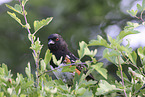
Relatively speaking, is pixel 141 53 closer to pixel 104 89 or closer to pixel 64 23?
pixel 104 89

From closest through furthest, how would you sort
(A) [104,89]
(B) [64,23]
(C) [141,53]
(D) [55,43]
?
1. (A) [104,89]
2. (C) [141,53]
3. (D) [55,43]
4. (B) [64,23]

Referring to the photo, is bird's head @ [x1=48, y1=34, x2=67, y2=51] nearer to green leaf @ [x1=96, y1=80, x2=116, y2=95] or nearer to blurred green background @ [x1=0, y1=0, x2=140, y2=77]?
blurred green background @ [x1=0, y1=0, x2=140, y2=77]

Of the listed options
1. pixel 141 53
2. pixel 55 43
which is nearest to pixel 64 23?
pixel 55 43

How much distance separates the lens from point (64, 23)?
5059mm

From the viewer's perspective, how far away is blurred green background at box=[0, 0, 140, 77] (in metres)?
4.63

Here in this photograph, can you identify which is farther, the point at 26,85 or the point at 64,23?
the point at 64,23

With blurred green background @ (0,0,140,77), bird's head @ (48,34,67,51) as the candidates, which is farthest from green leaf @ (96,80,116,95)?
blurred green background @ (0,0,140,77)

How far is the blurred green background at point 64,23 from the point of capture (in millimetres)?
4633

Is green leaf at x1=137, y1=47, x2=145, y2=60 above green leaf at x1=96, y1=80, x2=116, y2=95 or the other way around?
above

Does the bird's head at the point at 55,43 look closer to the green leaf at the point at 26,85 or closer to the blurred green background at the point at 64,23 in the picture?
the blurred green background at the point at 64,23

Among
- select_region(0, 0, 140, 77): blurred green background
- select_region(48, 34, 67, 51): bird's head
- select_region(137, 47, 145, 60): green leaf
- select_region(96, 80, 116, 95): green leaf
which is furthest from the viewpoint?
select_region(0, 0, 140, 77): blurred green background

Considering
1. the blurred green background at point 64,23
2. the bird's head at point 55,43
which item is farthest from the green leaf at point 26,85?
the blurred green background at point 64,23

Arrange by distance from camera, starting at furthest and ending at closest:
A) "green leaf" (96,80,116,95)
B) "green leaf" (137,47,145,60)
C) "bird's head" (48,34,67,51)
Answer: "bird's head" (48,34,67,51), "green leaf" (137,47,145,60), "green leaf" (96,80,116,95)

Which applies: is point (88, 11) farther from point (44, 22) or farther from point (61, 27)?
point (44, 22)
